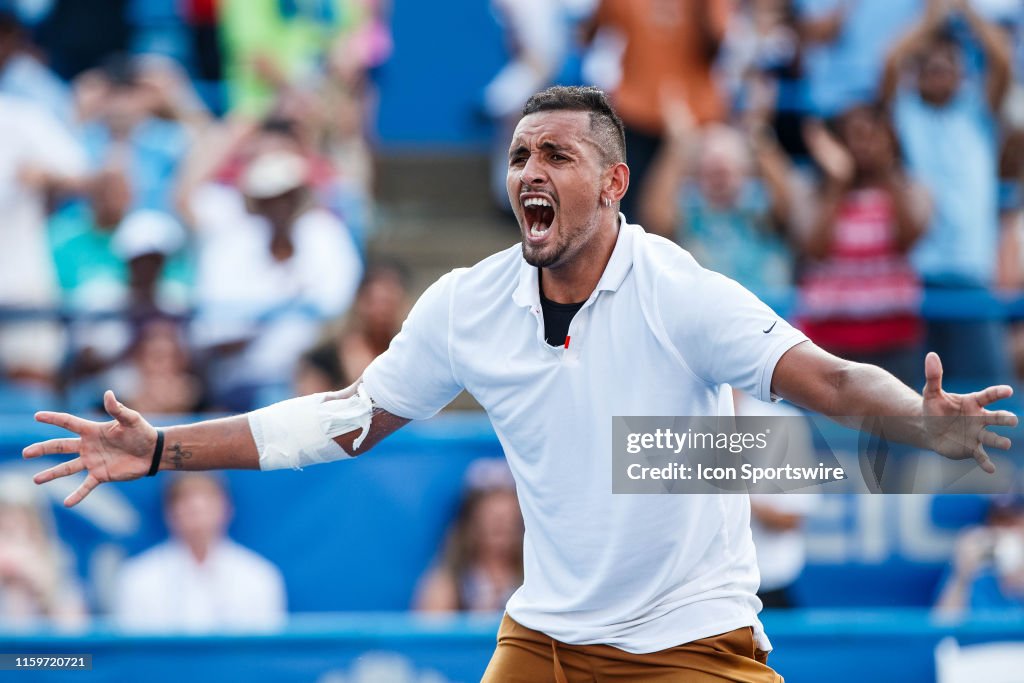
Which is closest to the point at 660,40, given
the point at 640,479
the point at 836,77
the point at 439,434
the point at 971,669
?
the point at 836,77

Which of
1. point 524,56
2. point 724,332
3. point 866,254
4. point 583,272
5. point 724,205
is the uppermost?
point 524,56

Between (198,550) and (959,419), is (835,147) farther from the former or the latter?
(959,419)

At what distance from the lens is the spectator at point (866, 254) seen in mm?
7562

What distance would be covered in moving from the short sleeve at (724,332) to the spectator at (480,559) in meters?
2.81

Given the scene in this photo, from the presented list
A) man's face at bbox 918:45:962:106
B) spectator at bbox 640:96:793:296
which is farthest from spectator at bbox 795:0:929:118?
spectator at bbox 640:96:793:296

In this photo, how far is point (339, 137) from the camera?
348 inches

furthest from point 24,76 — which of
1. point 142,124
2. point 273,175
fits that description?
point 273,175

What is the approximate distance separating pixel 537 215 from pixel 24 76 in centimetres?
624

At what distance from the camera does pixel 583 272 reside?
382 centimetres

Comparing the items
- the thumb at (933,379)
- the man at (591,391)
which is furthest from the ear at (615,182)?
the thumb at (933,379)

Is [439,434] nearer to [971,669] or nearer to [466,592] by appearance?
[466,592]

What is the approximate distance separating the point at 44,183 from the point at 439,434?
10.5 feet

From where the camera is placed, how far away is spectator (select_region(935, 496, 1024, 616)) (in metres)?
6.25

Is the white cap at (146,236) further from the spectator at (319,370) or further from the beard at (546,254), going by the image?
the beard at (546,254)
